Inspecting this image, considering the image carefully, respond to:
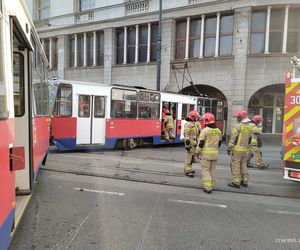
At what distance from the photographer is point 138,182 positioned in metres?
7.52

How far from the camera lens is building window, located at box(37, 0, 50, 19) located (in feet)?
96.7

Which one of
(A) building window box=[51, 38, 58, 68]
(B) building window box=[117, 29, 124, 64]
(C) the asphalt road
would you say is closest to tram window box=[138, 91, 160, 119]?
(C) the asphalt road

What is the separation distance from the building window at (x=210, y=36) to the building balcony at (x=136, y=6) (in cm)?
488

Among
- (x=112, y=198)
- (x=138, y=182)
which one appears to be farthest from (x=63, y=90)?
(x=112, y=198)

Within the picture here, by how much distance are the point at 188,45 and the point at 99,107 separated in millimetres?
11802

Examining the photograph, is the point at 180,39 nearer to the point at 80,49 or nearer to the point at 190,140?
the point at 80,49

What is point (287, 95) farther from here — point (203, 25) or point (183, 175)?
point (203, 25)

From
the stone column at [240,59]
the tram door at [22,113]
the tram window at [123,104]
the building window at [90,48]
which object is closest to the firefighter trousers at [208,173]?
the tram door at [22,113]

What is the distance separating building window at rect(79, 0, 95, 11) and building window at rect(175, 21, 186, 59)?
8294mm

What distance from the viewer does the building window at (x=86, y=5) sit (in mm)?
26609

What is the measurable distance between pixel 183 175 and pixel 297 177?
2.95m

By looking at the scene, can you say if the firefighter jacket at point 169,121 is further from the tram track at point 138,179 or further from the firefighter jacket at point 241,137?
the firefighter jacket at point 241,137

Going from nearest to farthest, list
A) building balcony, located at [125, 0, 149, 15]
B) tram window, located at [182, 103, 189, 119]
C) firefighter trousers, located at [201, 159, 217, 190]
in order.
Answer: firefighter trousers, located at [201, 159, 217, 190] < tram window, located at [182, 103, 189, 119] < building balcony, located at [125, 0, 149, 15]

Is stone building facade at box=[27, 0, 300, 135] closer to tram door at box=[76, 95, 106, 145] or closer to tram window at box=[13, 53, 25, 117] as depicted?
tram door at box=[76, 95, 106, 145]
